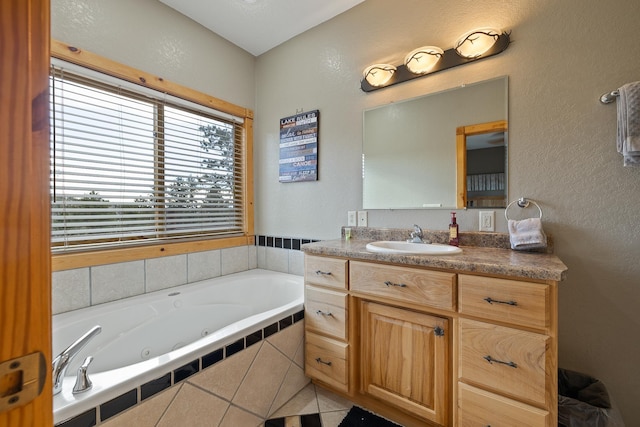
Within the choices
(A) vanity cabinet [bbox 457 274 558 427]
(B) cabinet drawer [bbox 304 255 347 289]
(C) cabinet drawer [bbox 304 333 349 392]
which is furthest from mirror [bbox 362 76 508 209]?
(C) cabinet drawer [bbox 304 333 349 392]

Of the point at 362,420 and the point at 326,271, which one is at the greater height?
the point at 326,271

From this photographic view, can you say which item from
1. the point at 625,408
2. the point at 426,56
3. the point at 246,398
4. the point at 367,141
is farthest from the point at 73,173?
the point at 625,408

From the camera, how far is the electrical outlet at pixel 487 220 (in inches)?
63.2

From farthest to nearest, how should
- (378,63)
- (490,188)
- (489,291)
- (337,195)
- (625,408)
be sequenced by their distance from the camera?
(337,195), (378,63), (490,188), (625,408), (489,291)

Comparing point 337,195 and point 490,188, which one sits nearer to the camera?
point 490,188

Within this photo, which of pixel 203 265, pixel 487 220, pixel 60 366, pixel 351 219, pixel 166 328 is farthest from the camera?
pixel 203 265

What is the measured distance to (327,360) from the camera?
1666mm

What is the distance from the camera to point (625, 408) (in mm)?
1332

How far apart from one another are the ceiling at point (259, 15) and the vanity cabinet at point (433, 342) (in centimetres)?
184

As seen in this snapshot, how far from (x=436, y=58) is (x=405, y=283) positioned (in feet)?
4.61

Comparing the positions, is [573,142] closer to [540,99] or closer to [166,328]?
[540,99]

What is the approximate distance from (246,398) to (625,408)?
6.03 feet

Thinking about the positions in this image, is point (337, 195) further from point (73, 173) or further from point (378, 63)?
point (73, 173)

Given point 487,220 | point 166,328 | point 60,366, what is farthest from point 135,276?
point 487,220
